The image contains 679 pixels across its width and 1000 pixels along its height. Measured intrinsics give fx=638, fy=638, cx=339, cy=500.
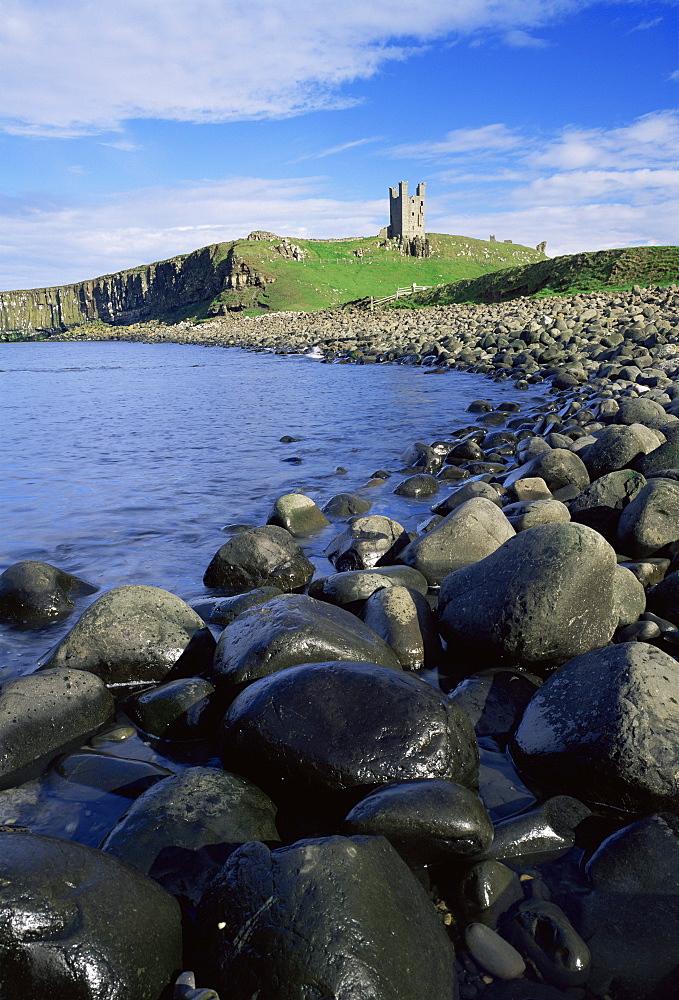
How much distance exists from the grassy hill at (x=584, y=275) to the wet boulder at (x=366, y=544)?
39.1 meters

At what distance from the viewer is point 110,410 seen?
22141 millimetres

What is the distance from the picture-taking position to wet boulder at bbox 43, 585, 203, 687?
449cm

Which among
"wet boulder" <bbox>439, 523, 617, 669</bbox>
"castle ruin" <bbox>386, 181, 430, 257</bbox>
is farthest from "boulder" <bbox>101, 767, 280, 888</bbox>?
"castle ruin" <bbox>386, 181, 430, 257</bbox>

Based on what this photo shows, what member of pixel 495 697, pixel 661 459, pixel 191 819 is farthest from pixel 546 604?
pixel 661 459

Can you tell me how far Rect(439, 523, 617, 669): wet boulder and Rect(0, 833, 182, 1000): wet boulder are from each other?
2.68m

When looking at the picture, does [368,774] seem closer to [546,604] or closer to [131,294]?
[546,604]

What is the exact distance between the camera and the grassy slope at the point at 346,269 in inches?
3457

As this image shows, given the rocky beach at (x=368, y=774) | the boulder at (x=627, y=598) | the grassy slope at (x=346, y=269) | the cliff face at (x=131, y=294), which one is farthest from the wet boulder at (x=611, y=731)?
the cliff face at (x=131, y=294)

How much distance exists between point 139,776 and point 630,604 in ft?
11.6

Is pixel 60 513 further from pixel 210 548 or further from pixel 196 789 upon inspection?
pixel 196 789

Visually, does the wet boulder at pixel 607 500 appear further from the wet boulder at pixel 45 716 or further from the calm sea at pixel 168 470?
the wet boulder at pixel 45 716

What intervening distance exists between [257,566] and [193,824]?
358 centimetres

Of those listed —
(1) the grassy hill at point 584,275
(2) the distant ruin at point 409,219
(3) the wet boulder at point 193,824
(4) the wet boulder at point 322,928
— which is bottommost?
(3) the wet boulder at point 193,824

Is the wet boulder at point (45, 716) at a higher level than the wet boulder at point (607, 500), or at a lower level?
lower
